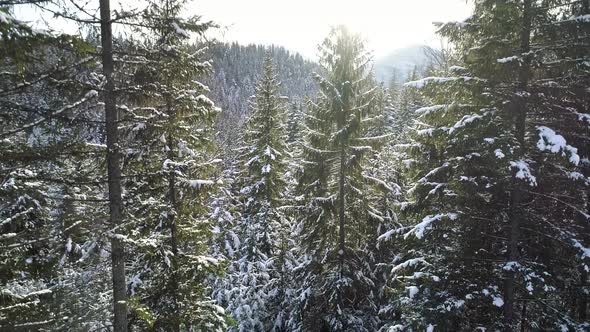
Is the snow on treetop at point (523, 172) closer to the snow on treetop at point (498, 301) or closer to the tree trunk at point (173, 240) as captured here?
the snow on treetop at point (498, 301)

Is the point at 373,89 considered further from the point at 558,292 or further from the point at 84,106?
the point at 84,106

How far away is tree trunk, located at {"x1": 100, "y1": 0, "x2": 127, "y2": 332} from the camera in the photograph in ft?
23.7

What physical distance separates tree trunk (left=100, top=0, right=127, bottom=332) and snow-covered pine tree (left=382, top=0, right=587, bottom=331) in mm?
6615

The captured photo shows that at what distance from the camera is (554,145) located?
7.55m

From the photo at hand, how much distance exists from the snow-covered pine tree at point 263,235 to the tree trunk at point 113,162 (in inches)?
455

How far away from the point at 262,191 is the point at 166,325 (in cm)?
1161

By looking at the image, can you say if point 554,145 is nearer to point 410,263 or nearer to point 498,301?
point 498,301

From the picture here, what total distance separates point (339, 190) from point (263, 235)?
6.81 m

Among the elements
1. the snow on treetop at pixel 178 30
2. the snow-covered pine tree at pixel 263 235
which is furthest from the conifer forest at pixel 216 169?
the snow-covered pine tree at pixel 263 235

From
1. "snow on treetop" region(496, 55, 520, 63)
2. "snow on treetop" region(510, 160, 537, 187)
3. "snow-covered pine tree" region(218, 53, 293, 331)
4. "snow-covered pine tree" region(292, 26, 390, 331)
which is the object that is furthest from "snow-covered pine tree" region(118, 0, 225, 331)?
"snow-covered pine tree" region(218, 53, 293, 331)

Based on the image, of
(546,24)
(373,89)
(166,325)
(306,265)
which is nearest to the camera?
(546,24)

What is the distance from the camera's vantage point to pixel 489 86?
8891 mm

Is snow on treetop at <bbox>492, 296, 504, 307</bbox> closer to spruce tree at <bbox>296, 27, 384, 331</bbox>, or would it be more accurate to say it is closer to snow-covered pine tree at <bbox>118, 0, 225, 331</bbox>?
spruce tree at <bbox>296, 27, 384, 331</bbox>

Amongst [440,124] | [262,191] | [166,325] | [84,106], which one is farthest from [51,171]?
[262,191]
